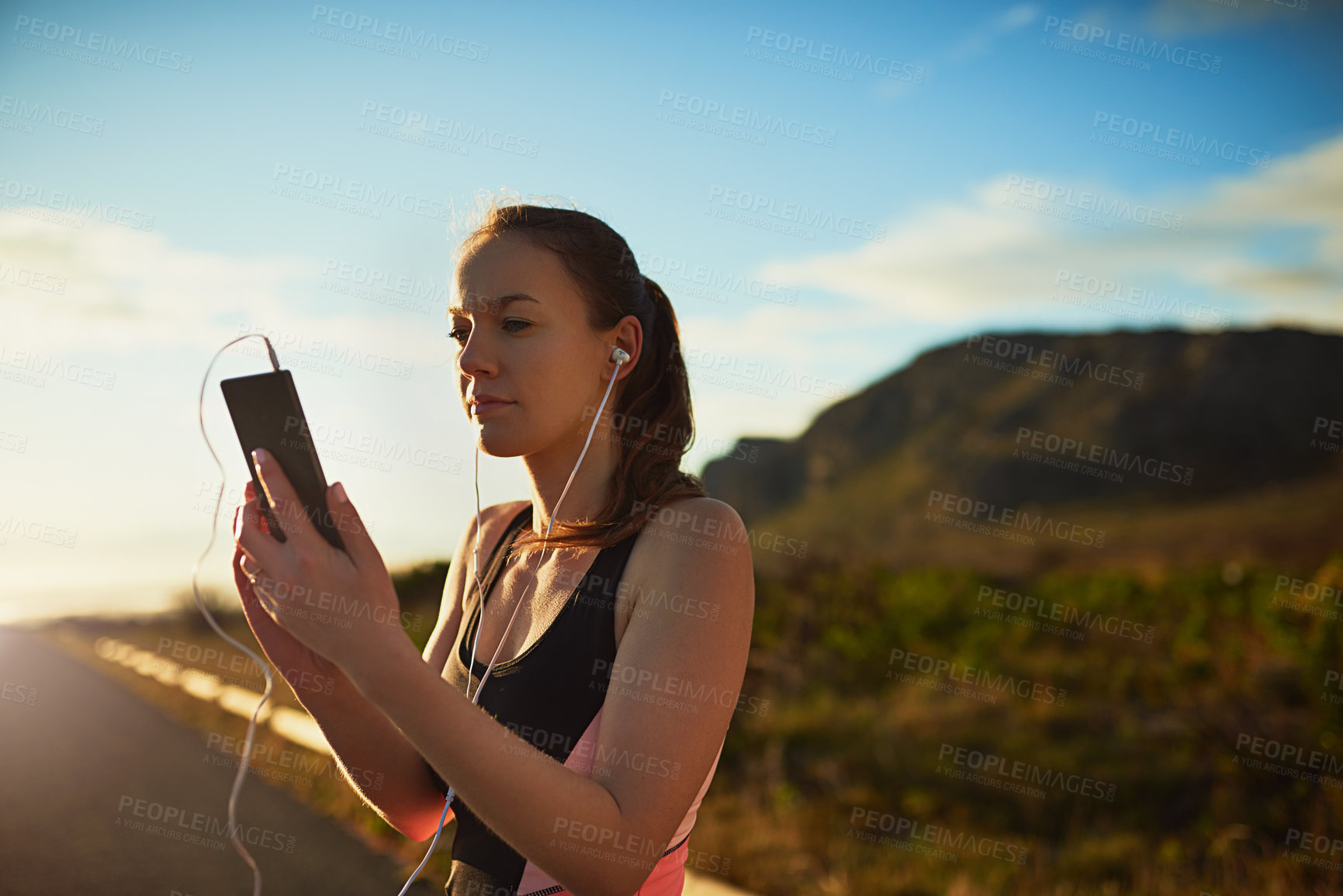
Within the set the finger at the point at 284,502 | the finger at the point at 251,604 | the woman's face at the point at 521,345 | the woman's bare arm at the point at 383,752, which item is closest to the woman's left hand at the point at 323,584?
the finger at the point at 284,502

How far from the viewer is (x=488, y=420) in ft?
6.57

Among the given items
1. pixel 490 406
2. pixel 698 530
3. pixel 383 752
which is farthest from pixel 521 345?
pixel 383 752

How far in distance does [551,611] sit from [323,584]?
2.45 ft

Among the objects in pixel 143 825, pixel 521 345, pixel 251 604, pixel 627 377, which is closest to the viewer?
pixel 251 604

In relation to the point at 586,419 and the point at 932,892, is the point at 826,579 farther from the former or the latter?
the point at 586,419

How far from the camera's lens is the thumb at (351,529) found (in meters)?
1.40

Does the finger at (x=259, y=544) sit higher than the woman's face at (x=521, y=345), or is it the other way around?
the woman's face at (x=521, y=345)

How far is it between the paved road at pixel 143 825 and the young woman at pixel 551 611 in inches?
143

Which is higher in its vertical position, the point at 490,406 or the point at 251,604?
the point at 490,406

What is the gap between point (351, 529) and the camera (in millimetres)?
1426

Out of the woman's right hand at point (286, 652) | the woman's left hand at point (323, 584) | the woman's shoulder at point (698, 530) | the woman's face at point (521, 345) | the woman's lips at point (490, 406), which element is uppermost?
the woman's face at point (521, 345)

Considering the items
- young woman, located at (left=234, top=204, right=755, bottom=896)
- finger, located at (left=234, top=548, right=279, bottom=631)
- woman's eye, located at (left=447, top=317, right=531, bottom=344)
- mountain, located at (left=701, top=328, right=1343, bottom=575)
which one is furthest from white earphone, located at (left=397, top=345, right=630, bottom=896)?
mountain, located at (left=701, top=328, right=1343, bottom=575)

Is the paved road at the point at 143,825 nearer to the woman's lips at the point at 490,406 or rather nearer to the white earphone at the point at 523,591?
the white earphone at the point at 523,591

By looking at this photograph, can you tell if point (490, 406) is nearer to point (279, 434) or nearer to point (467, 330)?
point (467, 330)
